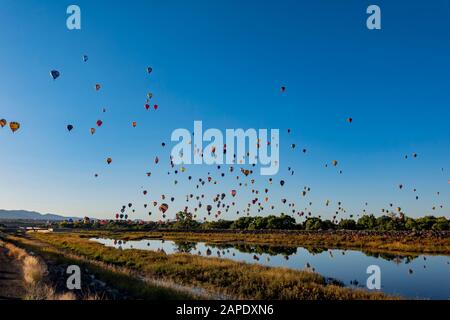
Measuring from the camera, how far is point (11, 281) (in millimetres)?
21047

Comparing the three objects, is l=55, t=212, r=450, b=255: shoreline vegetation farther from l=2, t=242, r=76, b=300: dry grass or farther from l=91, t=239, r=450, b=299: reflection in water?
l=2, t=242, r=76, b=300: dry grass

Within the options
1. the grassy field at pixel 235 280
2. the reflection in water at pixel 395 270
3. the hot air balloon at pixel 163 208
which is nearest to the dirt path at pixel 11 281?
the grassy field at pixel 235 280

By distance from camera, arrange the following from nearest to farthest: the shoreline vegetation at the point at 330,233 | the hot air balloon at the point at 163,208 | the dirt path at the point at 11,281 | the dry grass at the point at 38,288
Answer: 1. the dry grass at the point at 38,288
2. the dirt path at the point at 11,281
3. the shoreline vegetation at the point at 330,233
4. the hot air balloon at the point at 163,208

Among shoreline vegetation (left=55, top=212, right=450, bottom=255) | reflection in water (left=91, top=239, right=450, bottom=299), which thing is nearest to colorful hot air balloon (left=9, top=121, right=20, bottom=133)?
reflection in water (left=91, top=239, right=450, bottom=299)

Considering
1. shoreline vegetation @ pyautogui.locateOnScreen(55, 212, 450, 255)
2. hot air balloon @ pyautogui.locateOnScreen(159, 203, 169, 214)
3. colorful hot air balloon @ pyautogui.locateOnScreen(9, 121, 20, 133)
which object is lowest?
shoreline vegetation @ pyautogui.locateOnScreen(55, 212, 450, 255)

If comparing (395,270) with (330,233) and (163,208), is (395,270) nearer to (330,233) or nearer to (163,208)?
(163,208)

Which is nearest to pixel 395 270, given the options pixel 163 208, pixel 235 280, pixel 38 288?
pixel 235 280

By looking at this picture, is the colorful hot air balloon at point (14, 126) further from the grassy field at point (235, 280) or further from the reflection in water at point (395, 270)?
the reflection in water at point (395, 270)

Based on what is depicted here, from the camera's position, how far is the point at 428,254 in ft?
155

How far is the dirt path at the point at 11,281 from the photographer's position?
1736 centimetres

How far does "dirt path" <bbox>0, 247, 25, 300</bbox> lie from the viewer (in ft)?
57.0
